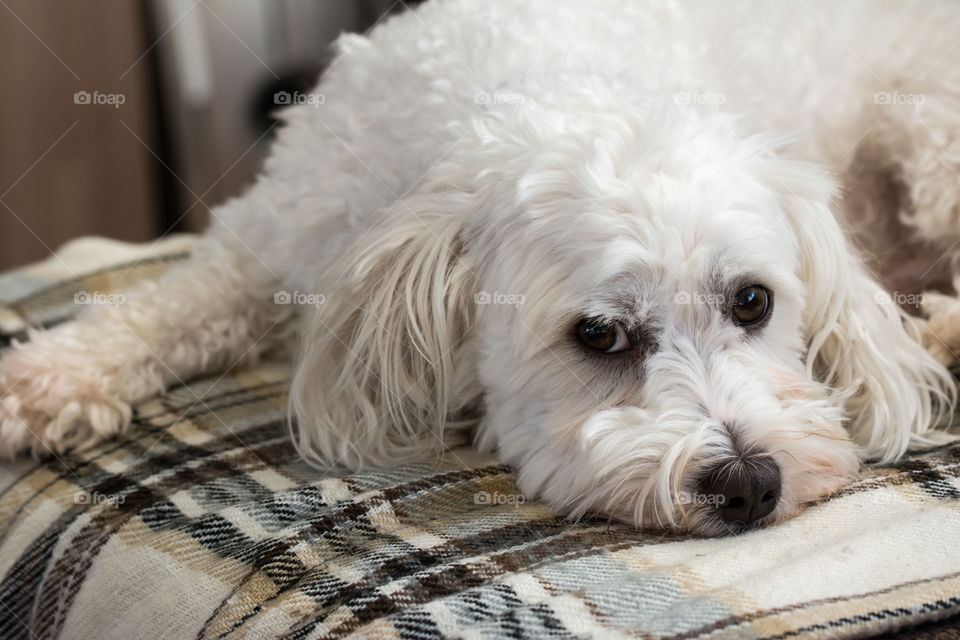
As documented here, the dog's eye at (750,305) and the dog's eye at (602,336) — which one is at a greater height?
the dog's eye at (750,305)

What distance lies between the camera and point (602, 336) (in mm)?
1465

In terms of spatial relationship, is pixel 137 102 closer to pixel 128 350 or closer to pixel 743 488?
pixel 128 350

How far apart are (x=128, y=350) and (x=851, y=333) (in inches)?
56.1

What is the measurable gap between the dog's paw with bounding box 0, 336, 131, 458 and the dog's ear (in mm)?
1339

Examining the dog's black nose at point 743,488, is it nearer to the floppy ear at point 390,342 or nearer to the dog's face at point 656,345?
the dog's face at point 656,345

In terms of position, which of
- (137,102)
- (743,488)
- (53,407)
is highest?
(137,102)

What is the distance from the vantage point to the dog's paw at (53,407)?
1.71 metres

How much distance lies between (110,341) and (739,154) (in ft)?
4.25

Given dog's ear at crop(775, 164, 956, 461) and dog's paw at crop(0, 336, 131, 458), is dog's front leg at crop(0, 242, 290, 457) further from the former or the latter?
dog's ear at crop(775, 164, 956, 461)

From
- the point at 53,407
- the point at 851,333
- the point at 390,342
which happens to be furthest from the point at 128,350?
the point at 851,333

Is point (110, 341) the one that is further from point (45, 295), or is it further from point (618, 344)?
point (618, 344)

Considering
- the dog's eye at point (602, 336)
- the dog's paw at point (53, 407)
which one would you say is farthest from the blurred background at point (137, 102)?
the dog's eye at point (602, 336)

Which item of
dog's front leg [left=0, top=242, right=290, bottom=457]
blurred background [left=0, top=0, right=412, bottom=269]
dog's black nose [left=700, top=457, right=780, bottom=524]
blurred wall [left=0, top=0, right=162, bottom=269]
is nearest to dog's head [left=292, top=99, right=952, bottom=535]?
dog's black nose [left=700, top=457, right=780, bottom=524]

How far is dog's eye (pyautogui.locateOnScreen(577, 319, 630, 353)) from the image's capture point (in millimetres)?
1456
